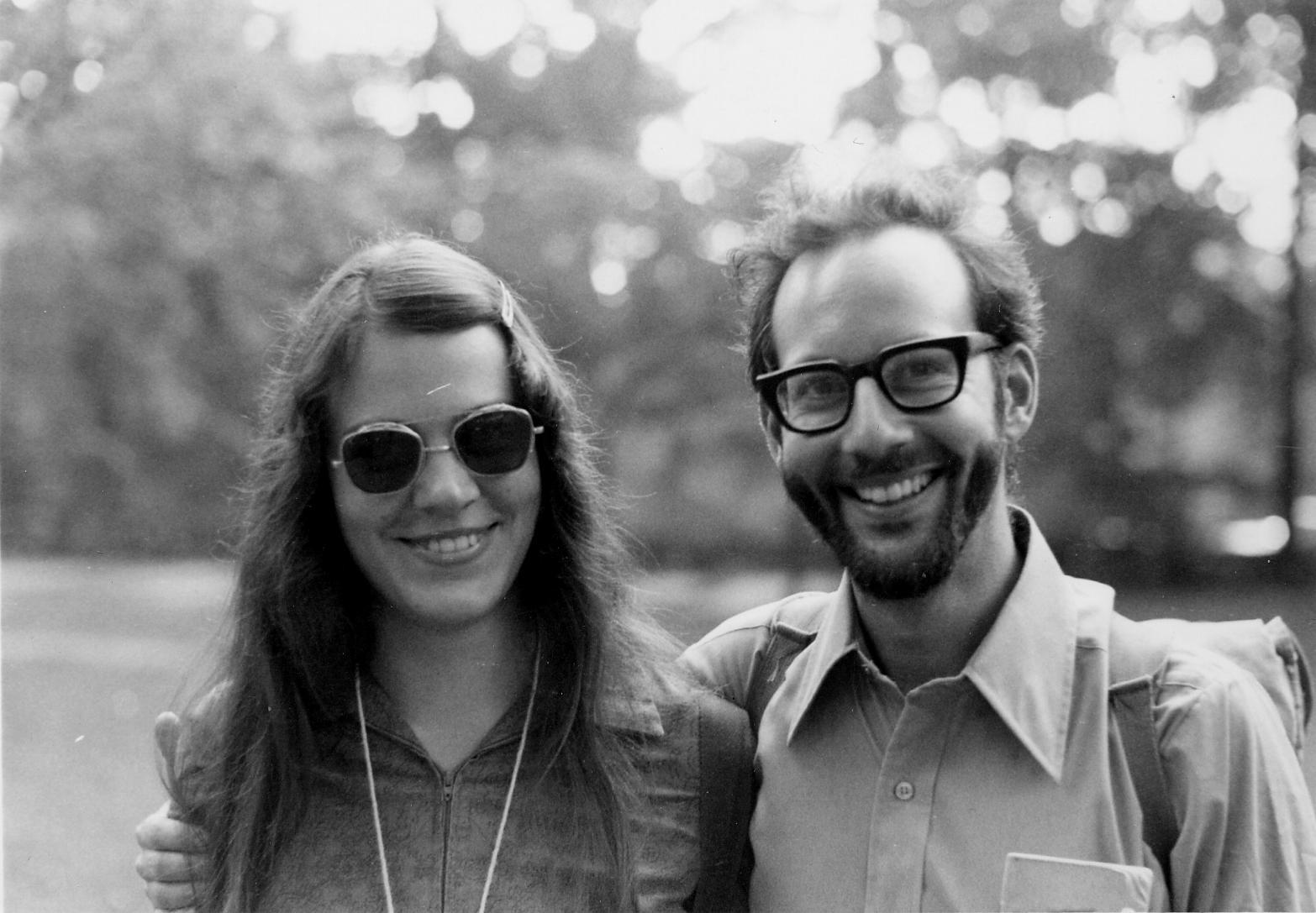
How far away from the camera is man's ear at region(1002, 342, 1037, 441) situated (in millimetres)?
2566

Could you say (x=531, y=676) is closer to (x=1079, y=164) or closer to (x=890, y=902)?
(x=890, y=902)

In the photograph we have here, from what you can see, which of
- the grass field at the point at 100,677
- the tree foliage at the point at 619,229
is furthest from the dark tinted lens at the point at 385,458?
the tree foliage at the point at 619,229

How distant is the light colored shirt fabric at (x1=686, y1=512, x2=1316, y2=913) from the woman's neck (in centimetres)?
55

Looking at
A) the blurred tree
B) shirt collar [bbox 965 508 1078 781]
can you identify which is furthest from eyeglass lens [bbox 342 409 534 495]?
the blurred tree

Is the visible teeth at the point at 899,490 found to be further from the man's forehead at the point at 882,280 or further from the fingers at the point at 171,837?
the fingers at the point at 171,837

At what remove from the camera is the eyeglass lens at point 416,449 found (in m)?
2.33

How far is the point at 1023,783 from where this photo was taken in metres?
2.23

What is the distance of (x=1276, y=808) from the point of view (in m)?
2.08

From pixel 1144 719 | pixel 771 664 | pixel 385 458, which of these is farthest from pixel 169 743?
pixel 1144 719

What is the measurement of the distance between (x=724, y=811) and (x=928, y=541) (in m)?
0.66

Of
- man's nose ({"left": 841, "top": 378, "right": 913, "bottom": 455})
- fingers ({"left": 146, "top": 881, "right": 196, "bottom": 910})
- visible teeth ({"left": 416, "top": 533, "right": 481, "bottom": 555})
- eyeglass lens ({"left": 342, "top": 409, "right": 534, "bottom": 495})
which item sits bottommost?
fingers ({"left": 146, "top": 881, "right": 196, "bottom": 910})

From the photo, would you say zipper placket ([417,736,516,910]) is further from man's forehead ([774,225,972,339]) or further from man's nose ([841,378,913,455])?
man's forehead ([774,225,972,339])

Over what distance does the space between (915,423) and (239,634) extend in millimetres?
1445

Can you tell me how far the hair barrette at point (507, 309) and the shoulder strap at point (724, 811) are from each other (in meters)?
0.87
